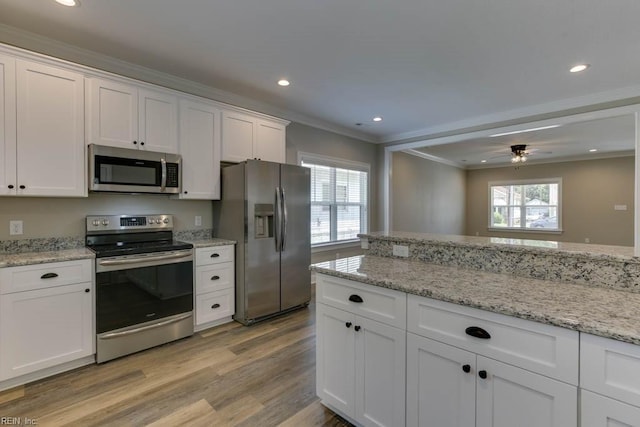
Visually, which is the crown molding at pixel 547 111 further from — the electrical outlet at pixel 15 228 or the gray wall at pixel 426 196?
the electrical outlet at pixel 15 228

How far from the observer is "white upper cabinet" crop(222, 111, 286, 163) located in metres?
3.51

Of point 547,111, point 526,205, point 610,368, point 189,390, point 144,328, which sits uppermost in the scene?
point 547,111

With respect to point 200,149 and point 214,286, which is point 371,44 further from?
point 214,286

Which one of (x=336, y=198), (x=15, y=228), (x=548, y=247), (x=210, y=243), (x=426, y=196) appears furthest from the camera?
(x=426, y=196)

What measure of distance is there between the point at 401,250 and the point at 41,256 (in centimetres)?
271

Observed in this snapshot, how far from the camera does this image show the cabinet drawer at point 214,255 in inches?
123

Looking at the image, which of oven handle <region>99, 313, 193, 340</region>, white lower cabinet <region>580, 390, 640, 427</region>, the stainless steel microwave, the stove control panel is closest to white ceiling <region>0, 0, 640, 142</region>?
the stainless steel microwave

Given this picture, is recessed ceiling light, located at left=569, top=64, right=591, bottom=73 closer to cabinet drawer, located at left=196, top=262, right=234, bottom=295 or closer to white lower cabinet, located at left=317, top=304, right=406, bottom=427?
white lower cabinet, located at left=317, top=304, right=406, bottom=427

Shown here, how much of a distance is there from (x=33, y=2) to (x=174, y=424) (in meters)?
2.91

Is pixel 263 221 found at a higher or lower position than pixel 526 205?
lower

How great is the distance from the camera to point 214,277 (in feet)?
10.6

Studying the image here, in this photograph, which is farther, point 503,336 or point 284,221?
point 284,221

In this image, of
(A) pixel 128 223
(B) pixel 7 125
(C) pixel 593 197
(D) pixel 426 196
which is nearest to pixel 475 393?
(A) pixel 128 223

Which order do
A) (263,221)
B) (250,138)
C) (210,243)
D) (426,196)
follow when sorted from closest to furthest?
1. (210,243)
2. (263,221)
3. (250,138)
4. (426,196)
